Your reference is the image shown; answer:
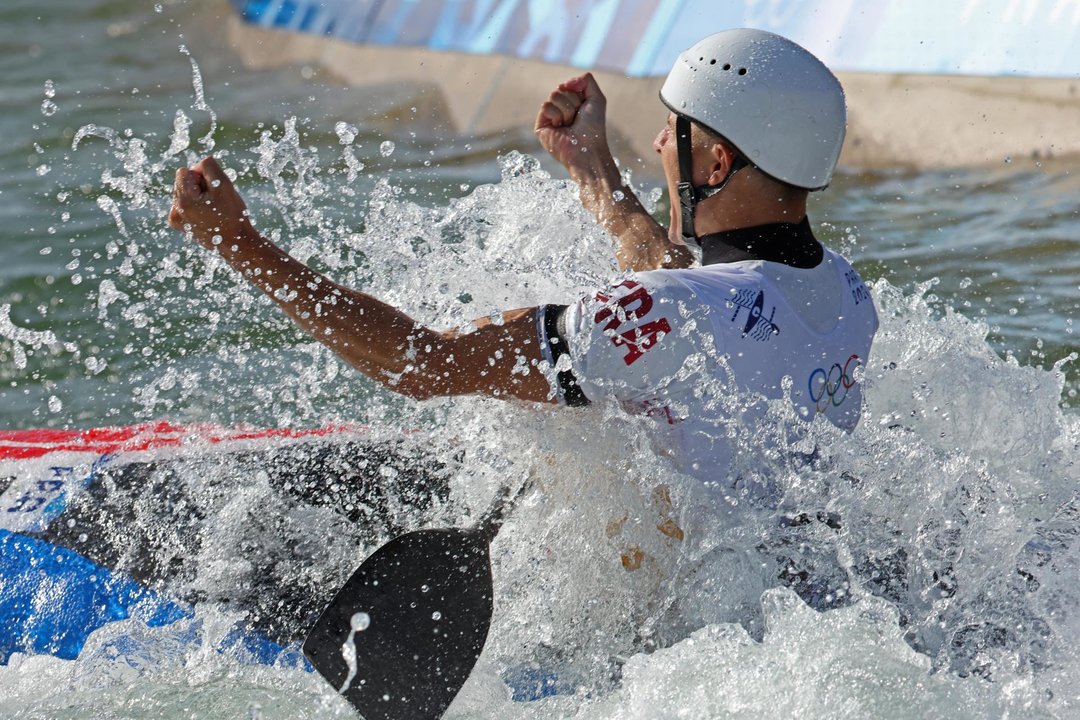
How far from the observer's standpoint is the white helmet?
10.1ft

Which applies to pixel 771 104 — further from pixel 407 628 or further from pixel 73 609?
pixel 73 609

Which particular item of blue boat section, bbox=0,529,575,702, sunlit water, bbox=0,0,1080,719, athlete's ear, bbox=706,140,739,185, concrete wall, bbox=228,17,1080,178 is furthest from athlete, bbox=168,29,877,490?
concrete wall, bbox=228,17,1080,178

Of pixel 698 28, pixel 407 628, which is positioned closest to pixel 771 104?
pixel 407 628

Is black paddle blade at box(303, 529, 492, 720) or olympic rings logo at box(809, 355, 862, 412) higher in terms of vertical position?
olympic rings logo at box(809, 355, 862, 412)

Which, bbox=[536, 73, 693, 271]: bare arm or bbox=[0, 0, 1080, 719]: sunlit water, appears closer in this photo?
bbox=[0, 0, 1080, 719]: sunlit water

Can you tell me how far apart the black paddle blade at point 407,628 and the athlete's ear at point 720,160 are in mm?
1016

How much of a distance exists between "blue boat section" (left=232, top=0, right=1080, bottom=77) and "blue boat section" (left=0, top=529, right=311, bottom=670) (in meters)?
6.21

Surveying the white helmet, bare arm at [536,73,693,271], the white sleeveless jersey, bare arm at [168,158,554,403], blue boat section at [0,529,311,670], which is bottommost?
blue boat section at [0,529,311,670]

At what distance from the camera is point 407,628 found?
3.00 m

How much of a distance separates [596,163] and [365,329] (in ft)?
4.40

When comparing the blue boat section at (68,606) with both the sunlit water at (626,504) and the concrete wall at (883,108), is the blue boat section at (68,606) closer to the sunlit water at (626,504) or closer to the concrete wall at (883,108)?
the sunlit water at (626,504)

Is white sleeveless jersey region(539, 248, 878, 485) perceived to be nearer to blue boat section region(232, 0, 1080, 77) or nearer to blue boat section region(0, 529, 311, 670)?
blue boat section region(0, 529, 311, 670)

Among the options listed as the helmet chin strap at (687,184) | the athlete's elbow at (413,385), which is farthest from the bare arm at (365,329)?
the helmet chin strap at (687,184)

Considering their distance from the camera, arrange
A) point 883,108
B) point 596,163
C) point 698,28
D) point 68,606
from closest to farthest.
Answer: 1. point 68,606
2. point 596,163
3. point 883,108
4. point 698,28
